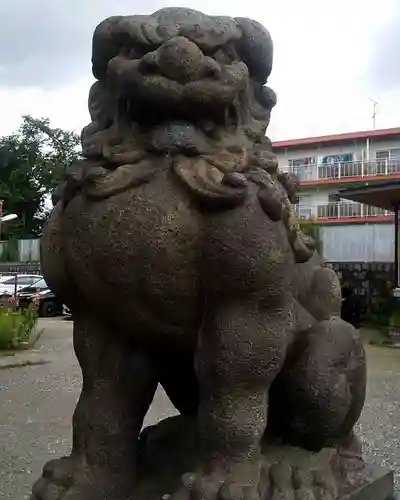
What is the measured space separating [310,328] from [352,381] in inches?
6.6

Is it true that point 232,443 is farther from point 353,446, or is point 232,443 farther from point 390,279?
point 390,279

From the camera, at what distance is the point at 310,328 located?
5.02ft

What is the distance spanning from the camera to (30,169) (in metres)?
31.9

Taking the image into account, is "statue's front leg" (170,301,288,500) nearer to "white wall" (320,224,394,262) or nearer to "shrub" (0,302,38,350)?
"shrub" (0,302,38,350)

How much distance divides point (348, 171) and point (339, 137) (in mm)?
1547

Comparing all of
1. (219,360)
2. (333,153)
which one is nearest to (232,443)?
(219,360)

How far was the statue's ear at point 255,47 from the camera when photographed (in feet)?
4.57

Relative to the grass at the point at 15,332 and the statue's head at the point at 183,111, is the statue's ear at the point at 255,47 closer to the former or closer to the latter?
the statue's head at the point at 183,111

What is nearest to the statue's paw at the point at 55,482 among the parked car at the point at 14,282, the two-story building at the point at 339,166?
the parked car at the point at 14,282

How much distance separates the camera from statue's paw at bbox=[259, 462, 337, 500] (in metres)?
1.37

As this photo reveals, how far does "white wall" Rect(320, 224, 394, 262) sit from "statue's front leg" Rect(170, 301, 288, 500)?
10.4 meters

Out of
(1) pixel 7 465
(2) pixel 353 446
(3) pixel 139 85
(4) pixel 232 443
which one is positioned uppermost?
(3) pixel 139 85

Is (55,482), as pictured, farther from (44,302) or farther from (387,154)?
(387,154)

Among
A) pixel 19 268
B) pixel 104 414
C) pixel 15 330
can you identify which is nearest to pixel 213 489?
pixel 104 414
